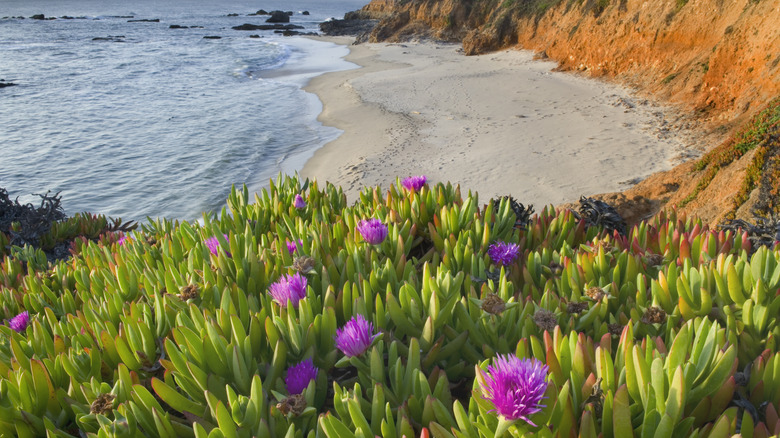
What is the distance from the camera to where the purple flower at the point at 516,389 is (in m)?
0.98

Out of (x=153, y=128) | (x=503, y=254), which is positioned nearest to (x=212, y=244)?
(x=503, y=254)

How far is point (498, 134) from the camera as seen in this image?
890 centimetres

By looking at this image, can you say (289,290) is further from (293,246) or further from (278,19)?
(278,19)

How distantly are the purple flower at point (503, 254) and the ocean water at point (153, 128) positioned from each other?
5.99m

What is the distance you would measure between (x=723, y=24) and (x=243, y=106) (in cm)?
1073

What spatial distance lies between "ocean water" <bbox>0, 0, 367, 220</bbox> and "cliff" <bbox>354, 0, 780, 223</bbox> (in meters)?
6.02

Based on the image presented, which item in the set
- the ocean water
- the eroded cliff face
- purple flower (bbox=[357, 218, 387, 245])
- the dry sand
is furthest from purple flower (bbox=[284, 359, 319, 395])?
the eroded cliff face

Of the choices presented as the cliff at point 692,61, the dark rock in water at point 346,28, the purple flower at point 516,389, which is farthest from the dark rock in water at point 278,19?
the purple flower at point 516,389

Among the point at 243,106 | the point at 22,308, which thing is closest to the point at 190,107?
the point at 243,106

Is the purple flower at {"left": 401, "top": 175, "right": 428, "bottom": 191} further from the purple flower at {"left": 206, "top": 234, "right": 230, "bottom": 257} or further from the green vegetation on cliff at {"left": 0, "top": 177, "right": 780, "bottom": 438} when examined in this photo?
the purple flower at {"left": 206, "top": 234, "right": 230, "bottom": 257}

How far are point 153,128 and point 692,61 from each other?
1127cm

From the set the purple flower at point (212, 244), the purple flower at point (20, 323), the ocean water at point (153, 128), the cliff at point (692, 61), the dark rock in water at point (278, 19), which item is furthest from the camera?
the dark rock in water at point (278, 19)

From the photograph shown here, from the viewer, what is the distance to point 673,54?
1078cm

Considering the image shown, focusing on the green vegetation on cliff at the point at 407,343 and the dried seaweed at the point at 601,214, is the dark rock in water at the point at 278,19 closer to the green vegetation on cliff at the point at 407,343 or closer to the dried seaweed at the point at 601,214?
the dried seaweed at the point at 601,214
